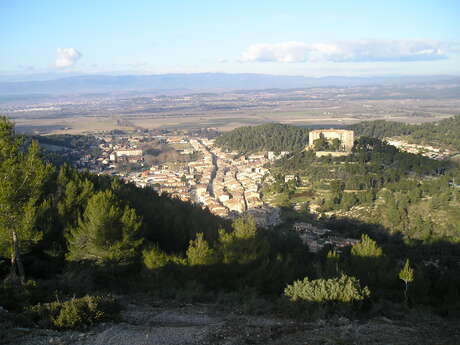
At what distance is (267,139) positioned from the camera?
67938 mm

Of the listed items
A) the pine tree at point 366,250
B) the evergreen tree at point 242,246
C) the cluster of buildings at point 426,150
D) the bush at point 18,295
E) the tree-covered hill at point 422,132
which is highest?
the bush at point 18,295

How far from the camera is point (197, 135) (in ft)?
284

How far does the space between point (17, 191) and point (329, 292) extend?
7108 millimetres

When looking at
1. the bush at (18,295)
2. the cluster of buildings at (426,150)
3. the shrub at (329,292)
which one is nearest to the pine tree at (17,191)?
the bush at (18,295)

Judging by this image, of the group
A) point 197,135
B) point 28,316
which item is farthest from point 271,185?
point 197,135

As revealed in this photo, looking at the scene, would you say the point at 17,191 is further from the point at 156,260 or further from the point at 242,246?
the point at 242,246

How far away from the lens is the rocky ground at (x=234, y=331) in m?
6.84

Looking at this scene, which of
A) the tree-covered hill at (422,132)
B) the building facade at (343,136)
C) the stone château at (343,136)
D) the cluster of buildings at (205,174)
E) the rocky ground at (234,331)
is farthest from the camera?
the tree-covered hill at (422,132)

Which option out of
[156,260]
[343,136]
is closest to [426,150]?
[343,136]

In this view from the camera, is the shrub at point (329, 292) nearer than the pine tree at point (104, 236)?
Yes

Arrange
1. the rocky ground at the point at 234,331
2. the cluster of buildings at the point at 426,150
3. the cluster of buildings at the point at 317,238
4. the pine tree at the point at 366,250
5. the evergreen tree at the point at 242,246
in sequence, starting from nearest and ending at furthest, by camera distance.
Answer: the rocky ground at the point at 234,331
the evergreen tree at the point at 242,246
the pine tree at the point at 366,250
the cluster of buildings at the point at 317,238
the cluster of buildings at the point at 426,150

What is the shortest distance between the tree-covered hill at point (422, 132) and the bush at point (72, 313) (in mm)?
56488

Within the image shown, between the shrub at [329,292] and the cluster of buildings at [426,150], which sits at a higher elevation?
the shrub at [329,292]

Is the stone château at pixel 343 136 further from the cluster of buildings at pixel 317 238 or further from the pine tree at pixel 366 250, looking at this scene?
the pine tree at pixel 366 250
